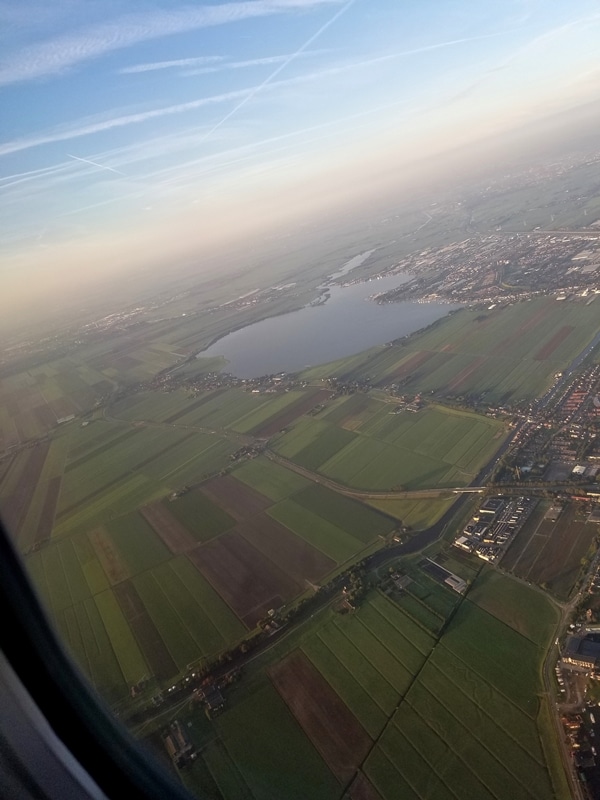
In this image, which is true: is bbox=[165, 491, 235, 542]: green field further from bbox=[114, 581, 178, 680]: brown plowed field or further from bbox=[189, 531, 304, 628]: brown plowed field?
bbox=[114, 581, 178, 680]: brown plowed field

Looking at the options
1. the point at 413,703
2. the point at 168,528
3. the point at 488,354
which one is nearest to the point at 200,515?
the point at 168,528

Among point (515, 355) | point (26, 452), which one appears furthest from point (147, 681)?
point (515, 355)

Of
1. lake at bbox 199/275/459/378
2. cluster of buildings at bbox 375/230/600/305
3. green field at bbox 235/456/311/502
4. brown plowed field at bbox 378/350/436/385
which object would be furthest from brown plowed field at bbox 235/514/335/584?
cluster of buildings at bbox 375/230/600/305

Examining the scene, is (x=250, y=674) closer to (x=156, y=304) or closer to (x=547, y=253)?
(x=547, y=253)

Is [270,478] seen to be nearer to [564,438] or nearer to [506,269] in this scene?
[564,438]

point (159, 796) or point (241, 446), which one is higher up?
point (159, 796)

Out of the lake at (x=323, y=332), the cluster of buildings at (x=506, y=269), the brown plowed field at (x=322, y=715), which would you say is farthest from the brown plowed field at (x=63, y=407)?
the brown plowed field at (x=322, y=715)
